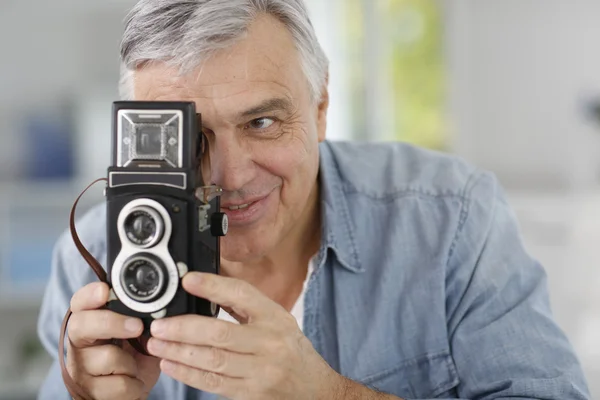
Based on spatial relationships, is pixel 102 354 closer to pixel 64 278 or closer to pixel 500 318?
pixel 64 278

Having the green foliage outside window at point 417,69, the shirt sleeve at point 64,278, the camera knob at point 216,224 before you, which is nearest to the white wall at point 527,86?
the green foliage outside window at point 417,69

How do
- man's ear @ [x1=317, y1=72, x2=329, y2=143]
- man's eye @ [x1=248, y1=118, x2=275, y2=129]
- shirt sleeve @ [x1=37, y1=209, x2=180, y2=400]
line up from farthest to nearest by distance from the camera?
shirt sleeve @ [x1=37, y1=209, x2=180, y2=400] → man's ear @ [x1=317, y1=72, x2=329, y2=143] → man's eye @ [x1=248, y1=118, x2=275, y2=129]

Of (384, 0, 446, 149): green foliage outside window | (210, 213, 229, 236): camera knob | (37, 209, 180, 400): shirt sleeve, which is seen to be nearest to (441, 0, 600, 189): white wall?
(384, 0, 446, 149): green foliage outside window

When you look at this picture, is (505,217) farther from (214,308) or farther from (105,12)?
(105,12)

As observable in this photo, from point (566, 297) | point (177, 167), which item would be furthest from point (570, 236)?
point (177, 167)

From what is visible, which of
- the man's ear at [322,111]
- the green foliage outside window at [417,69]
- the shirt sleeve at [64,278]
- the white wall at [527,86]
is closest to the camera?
the man's ear at [322,111]

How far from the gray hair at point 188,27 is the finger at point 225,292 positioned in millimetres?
358

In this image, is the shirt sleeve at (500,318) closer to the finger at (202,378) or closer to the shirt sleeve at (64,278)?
the finger at (202,378)

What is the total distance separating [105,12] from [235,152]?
2.49m

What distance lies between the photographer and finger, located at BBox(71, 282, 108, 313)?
3.33ft

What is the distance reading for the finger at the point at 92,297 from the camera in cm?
101

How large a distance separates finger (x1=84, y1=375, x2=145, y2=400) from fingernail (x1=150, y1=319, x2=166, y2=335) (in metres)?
0.18

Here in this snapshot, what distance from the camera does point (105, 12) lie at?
3439 millimetres

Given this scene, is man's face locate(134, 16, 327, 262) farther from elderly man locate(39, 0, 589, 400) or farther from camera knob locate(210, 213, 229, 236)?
camera knob locate(210, 213, 229, 236)
